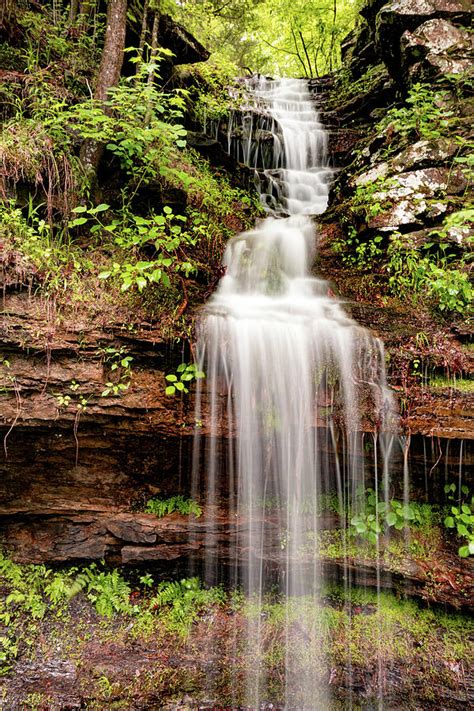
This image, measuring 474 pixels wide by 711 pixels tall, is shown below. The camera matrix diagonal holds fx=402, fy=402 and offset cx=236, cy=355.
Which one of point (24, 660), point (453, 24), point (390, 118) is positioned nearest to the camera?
point (24, 660)

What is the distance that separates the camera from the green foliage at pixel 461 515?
3727 mm

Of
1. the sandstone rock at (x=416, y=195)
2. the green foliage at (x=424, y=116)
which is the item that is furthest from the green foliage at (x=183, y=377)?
the green foliage at (x=424, y=116)

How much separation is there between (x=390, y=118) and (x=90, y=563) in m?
7.38

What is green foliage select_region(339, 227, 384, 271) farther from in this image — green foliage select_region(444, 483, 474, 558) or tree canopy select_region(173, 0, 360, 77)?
tree canopy select_region(173, 0, 360, 77)

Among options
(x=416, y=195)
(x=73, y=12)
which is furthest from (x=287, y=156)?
(x=73, y=12)

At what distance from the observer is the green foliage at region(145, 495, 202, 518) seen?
13.1ft

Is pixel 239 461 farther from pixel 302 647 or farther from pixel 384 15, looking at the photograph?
pixel 384 15

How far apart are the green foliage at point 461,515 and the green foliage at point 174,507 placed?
7.91 feet

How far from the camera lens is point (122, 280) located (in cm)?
411

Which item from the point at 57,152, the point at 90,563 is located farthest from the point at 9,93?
the point at 90,563

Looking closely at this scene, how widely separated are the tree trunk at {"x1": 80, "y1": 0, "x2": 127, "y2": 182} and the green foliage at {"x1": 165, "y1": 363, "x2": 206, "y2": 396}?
2537mm

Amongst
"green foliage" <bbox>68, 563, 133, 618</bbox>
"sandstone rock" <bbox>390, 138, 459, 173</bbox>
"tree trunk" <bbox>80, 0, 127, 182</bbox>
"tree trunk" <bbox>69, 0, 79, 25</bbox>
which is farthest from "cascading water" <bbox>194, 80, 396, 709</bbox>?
"tree trunk" <bbox>69, 0, 79, 25</bbox>

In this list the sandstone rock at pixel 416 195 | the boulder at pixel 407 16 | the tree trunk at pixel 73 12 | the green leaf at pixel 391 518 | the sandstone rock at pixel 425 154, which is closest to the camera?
the green leaf at pixel 391 518

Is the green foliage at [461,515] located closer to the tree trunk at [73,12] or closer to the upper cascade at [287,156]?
the upper cascade at [287,156]
